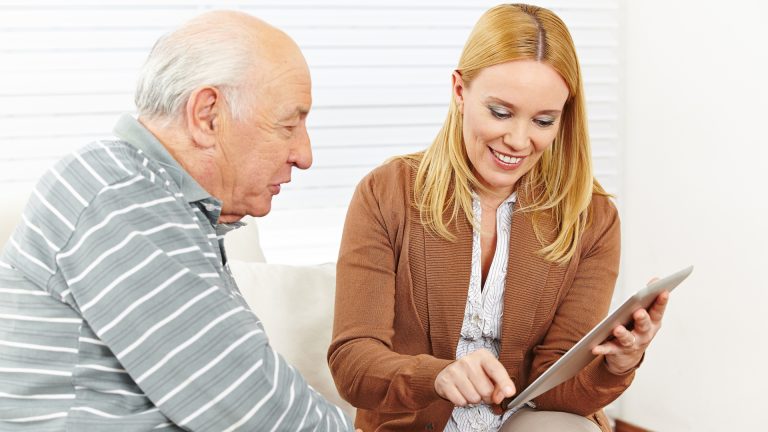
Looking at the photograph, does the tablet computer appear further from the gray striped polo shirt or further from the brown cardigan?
the gray striped polo shirt

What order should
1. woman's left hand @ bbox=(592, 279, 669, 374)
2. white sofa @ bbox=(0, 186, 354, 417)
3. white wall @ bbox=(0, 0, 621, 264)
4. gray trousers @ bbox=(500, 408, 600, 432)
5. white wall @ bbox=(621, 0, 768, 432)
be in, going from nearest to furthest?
woman's left hand @ bbox=(592, 279, 669, 374), gray trousers @ bbox=(500, 408, 600, 432), white sofa @ bbox=(0, 186, 354, 417), white wall @ bbox=(0, 0, 621, 264), white wall @ bbox=(621, 0, 768, 432)

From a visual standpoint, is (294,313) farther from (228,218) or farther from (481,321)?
(228,218)

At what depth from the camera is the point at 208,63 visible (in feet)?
4.21

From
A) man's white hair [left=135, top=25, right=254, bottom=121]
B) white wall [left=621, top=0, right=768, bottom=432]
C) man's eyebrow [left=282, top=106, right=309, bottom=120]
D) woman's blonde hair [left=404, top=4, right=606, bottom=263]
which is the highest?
man's white hair [left=135, top=25, right=254, bottom=121]

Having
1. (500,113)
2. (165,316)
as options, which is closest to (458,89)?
(500,113)

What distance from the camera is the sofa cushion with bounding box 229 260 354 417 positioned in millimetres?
2076

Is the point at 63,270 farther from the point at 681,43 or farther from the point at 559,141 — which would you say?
the point at 681,43

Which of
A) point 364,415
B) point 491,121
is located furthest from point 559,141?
point 364,415

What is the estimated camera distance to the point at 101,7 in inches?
103

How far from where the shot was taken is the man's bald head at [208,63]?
50.5 inches

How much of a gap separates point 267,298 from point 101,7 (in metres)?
1.05

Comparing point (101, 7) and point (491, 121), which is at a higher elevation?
point (101, 7)

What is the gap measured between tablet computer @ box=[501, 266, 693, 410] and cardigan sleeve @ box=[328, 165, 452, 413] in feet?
0.58

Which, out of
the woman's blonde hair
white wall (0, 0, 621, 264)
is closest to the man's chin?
the woman's blonde hair
